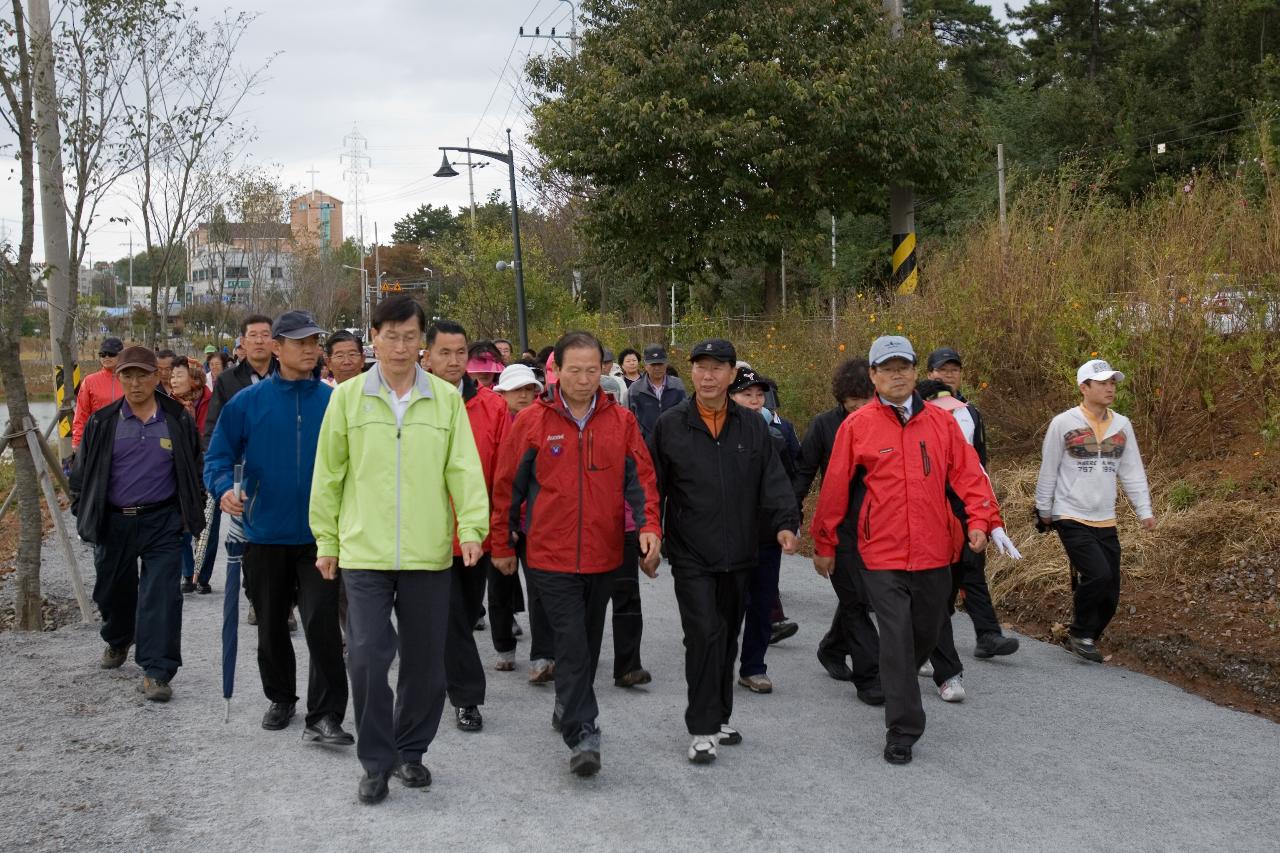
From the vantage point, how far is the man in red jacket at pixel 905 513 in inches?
223

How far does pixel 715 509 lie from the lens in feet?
19.0

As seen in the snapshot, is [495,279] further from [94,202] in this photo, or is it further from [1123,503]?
[1123,503]

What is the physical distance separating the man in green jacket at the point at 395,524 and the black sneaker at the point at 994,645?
3763mm

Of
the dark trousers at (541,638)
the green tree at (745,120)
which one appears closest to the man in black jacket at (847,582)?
the dark trousers at (541,638)

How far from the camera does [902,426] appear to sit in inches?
229

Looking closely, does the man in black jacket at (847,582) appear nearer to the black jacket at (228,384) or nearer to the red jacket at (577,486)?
the red jacket at (577,486)

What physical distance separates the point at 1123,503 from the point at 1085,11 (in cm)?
3915

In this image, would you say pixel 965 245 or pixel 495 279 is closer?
pixel 965 245

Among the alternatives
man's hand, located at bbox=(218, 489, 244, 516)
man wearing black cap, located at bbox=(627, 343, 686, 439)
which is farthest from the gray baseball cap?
man wearing black cap, located at bbox=(627, 343, 686, 439)

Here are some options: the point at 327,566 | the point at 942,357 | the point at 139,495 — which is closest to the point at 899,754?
the point at 327,566

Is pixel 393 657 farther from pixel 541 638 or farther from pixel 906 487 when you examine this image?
pixel 906 487

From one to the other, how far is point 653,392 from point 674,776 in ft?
20.7

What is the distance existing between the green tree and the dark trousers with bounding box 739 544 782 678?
1243 centimetres

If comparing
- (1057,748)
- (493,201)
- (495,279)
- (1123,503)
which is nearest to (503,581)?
(1057,748)
